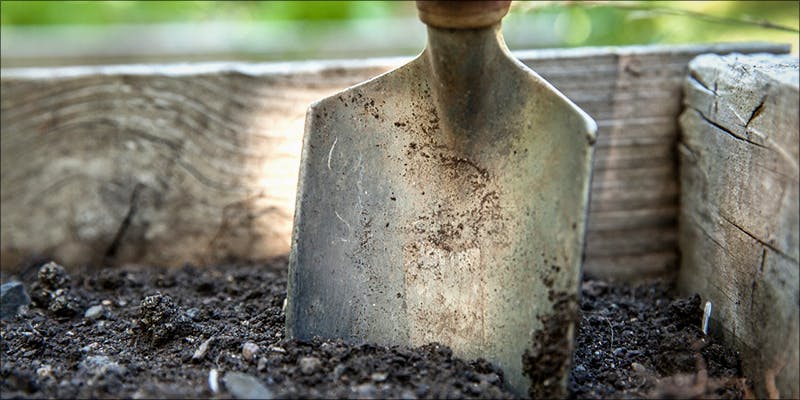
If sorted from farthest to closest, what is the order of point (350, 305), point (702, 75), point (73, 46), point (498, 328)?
point (73, 46)
point (702, 75)
point (350, 305)
point (498, 328)

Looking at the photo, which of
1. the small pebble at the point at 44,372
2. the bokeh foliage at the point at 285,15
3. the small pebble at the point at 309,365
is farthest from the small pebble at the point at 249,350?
the bokeh foliage at the point at 285,15

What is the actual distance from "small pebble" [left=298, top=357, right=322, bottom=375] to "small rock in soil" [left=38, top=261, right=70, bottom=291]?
80cm

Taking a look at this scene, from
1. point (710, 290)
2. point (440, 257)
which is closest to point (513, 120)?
point (440, 257)

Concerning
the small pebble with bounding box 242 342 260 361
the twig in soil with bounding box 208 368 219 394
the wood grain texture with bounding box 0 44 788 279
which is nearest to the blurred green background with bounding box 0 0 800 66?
the wood grain texture with bounding box 0 44 788 279

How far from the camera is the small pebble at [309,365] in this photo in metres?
1.52

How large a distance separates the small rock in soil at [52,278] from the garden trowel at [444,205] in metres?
0.68

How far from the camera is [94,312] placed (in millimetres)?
1949

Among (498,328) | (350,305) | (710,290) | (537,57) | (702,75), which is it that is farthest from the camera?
(537,57)

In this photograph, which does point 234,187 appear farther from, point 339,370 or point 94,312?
point 339,370

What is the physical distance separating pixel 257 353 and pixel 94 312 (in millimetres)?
537

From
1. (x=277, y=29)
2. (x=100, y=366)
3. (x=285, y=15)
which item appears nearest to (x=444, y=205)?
(x=100, y=366)

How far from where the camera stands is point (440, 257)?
1.72 meters

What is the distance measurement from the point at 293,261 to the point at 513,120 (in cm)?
49

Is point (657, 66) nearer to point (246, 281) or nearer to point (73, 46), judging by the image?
point (246, 281)
